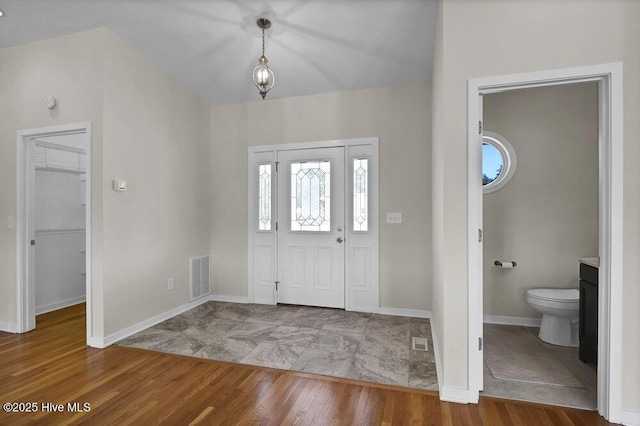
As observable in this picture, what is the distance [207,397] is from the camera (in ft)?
6.74

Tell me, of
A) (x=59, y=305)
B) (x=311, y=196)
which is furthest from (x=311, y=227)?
(x=59, y=305)

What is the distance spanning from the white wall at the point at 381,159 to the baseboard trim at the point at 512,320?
2.02 feet

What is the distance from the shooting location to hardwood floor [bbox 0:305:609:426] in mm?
1823

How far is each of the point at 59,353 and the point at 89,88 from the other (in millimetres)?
2335

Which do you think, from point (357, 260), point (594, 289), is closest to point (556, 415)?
point (594, 289)

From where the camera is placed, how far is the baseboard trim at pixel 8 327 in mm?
3199

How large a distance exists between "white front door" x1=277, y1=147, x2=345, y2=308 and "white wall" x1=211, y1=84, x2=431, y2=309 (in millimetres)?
312

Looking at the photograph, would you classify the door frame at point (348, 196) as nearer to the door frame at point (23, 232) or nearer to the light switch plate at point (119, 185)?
the light switch plate at point (119, 185)

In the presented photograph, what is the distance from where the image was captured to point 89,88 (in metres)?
2.89

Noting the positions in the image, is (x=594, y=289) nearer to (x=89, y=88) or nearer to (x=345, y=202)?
(x=345, y=202)

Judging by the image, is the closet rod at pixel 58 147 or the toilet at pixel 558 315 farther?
the closet rod at pixel 58 147

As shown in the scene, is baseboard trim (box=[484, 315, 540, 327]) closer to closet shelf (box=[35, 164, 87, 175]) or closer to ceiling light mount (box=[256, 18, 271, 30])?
ceiling light mount (box=[256, 18, 271, 30])

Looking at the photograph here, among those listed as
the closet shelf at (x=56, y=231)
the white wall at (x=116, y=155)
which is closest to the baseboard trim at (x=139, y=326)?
the white wall at (x=116, y=155)

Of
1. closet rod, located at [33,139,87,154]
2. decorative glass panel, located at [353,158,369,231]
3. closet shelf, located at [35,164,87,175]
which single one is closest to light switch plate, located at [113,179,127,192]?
closet rod, located at [33,139,87,154]
